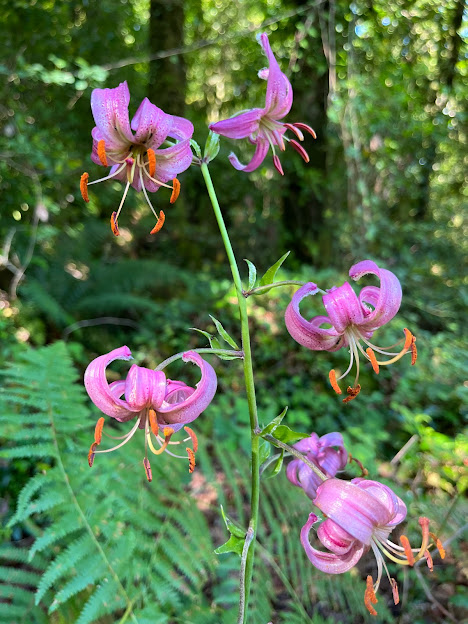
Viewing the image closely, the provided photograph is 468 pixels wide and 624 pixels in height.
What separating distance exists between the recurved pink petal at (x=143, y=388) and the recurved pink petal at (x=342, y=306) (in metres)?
0.26

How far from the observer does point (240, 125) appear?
0.77 metres

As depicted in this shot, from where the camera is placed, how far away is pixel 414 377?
3418 millimetres

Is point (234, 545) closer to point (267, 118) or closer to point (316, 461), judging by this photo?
point (316, 461)

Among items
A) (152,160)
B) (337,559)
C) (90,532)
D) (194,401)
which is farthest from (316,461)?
(90,532)

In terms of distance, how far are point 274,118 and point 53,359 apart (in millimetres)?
1292

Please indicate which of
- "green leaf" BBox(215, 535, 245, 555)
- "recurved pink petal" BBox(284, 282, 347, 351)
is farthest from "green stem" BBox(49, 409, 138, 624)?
"recurved pink petal" BBox(284, 282, 347, 351)

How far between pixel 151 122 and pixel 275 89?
0.21 metres

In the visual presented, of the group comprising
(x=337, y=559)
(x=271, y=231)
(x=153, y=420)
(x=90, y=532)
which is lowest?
(x=90, y=532)

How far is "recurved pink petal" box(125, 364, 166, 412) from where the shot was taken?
0.64m

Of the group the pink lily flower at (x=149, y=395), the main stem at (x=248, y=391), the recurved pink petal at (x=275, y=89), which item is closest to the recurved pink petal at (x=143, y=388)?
the pink lily flower at (x=149, y=395)

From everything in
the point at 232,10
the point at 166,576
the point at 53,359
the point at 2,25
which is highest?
the point at 232,10

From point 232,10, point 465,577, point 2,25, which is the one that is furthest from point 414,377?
point 232,10

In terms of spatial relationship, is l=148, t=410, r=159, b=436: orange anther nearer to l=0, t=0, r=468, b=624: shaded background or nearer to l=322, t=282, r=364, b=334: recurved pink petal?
l=322, t=282, r=364, b=334: recurved pink petal

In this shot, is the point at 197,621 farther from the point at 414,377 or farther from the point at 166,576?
the point at 414,377
